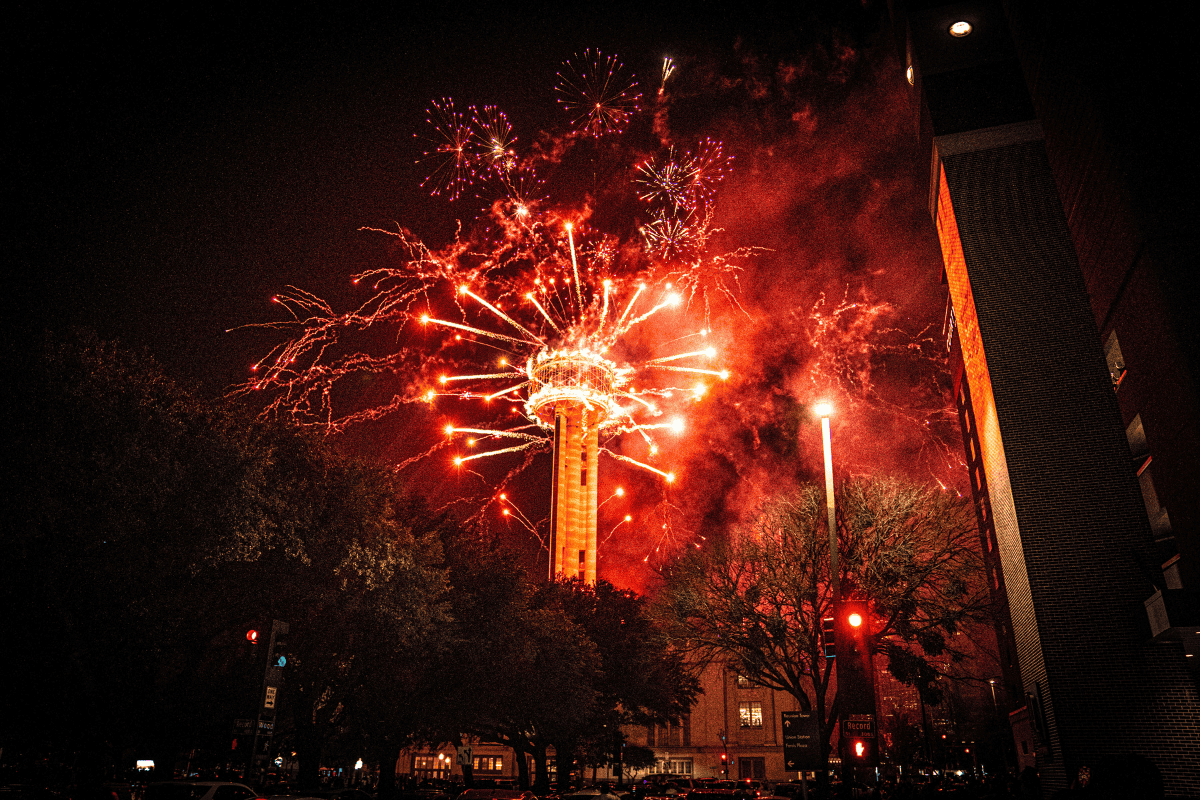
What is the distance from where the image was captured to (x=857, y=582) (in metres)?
33.2

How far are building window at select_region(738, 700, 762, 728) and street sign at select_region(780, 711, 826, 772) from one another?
64.5 meters

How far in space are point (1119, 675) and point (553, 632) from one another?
2506cm

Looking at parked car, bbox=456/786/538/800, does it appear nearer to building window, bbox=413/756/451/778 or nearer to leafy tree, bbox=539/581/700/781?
leafy tree, bbox=539/581/700/781

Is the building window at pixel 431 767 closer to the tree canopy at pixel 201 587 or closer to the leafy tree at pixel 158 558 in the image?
the tree canopy at pixel 201 587

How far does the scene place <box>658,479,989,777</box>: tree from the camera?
108 ft

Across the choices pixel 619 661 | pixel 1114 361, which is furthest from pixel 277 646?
pixel 619 661

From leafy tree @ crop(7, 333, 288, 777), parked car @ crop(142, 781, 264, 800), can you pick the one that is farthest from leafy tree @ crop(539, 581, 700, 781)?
parked car @ crop(142, 781, 264, 800)

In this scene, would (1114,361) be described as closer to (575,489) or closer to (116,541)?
(116,541)

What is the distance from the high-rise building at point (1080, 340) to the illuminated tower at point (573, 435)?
47710mm

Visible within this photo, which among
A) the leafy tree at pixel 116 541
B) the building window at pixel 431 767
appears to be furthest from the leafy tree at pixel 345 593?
the building window at pixel 431 767

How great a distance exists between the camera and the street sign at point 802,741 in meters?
18.8

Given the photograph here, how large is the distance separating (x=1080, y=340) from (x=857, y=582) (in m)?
14.4

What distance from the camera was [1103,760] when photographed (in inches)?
247

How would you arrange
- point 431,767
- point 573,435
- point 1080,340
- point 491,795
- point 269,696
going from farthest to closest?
point 431,767 < point 573,435 < point 491,795 < point 1080,340 < point 269,696
